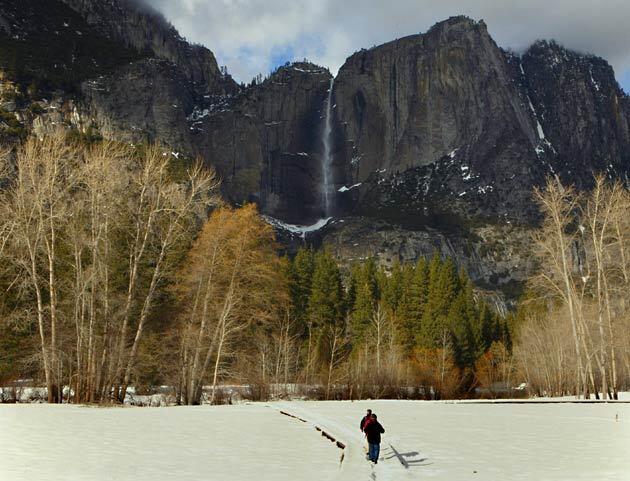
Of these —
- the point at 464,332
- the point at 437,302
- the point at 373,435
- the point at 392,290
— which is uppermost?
the point at 392,290

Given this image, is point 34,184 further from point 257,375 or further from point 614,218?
point 614,218

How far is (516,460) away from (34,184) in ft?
81.4

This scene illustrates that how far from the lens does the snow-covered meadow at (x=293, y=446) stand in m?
13.1

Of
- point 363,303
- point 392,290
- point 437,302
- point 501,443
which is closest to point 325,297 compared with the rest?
point 363,303

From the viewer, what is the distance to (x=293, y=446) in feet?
56.9

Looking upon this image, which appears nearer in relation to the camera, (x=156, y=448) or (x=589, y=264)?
(x=156, y=448)

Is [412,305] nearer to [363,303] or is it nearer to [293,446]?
[363,303]

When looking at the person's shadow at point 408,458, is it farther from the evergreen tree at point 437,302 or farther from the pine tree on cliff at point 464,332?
the pine tree on cliff at point 464,332

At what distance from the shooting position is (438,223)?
646 ft

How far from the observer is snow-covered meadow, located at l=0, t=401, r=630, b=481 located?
13.1 m

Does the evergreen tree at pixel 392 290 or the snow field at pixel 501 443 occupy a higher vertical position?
the evergreen tree at pixel 392 290

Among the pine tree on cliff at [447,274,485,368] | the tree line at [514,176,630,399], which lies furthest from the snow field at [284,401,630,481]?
the pine tree on cliff at [447,274,485,368]

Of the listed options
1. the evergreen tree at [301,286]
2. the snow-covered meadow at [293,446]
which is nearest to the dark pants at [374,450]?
the snow-covered meadow at [293,446]

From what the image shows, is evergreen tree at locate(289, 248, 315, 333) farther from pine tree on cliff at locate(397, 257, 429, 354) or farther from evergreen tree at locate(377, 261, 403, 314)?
pine tree on cliff at locate(397, 257, 429, 354)
